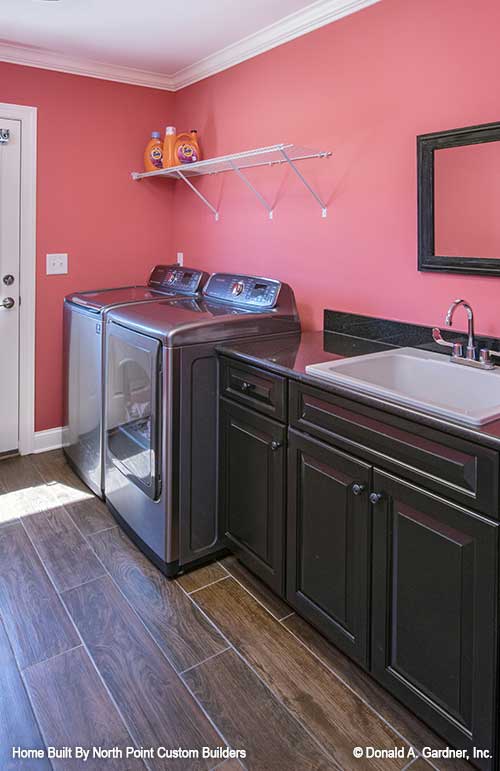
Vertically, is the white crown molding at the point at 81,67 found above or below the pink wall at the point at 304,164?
above

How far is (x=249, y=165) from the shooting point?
108 inches

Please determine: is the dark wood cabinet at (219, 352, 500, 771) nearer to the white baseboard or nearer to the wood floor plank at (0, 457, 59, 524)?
the wood floor plank at (0, 457, 59, 524)

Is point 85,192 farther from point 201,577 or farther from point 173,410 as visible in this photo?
point 201,577

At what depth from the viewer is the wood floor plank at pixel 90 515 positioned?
251 centimetres

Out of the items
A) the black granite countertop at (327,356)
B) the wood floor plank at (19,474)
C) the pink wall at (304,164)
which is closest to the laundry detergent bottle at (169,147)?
the pink wall at (304,164)

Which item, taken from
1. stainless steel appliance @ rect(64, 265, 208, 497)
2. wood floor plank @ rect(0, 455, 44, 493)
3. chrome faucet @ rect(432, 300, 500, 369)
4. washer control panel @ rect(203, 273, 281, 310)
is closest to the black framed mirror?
chrome faucet @ rect(432, 300, 500, 369)

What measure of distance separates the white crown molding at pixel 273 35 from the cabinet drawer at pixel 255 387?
1.49 m

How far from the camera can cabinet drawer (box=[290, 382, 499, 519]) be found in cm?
119

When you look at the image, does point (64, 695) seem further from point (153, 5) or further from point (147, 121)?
point (147, 121)

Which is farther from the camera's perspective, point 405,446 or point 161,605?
point 161,605

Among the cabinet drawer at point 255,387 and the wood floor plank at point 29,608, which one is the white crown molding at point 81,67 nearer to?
the cabinet drawer at point 255,387

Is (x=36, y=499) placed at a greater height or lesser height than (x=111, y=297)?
lesser

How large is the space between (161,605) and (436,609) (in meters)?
1.04

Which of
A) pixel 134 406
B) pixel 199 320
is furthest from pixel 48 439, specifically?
pixel 199 320
